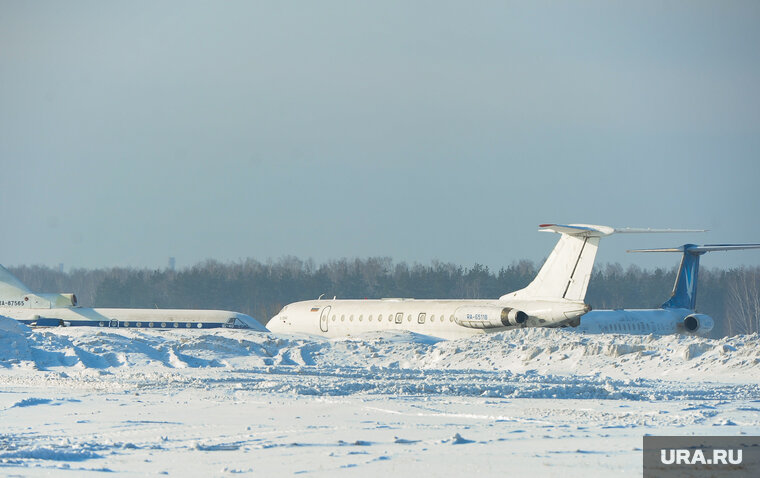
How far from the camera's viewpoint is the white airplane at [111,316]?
143ft

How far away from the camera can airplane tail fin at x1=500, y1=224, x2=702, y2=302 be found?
1240 inches

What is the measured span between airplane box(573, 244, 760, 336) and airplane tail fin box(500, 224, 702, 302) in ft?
11.7

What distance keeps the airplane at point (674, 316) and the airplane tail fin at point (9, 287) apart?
28448 millimetres

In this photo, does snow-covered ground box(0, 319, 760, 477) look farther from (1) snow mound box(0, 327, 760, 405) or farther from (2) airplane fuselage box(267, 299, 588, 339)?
(2) airplane fuselage box(267, 299, 588, 339)

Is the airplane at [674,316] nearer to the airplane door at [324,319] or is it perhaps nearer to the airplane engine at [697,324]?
the airplane engine at [697,324]

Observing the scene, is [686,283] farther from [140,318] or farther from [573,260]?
[140,318]

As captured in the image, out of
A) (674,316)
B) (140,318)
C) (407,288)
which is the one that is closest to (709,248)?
(674,316)

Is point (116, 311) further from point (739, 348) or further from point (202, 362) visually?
point (739, 348)

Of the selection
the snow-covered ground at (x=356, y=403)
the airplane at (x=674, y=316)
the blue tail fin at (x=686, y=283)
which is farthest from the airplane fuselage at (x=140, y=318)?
the blue tail fin at (x=686, y=283)

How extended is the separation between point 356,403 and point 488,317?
711 inches

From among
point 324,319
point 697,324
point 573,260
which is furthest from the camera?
point 697,324

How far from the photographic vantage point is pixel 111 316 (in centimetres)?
4478

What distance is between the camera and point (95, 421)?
13.0 m

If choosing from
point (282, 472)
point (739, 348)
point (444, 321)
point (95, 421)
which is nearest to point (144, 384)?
point (95, 421)
